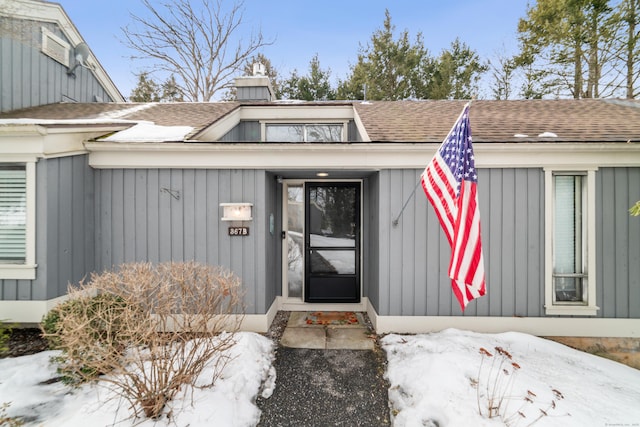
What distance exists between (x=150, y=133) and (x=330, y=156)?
2949 millimetres

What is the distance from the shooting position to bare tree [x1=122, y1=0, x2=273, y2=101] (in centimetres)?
1202

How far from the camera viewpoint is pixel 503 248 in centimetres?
395

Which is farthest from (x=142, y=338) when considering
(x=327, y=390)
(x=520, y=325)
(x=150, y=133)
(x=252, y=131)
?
(x=252, y=131)

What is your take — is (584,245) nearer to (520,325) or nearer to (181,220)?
(520,325)

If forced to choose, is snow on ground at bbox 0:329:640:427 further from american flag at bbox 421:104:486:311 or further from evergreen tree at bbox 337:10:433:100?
evergreen tree at bbox 337:10:433:100

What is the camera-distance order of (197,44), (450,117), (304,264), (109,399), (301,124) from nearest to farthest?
(109,399) < (304,264) < (450,117) < (301,124) < (197,44)

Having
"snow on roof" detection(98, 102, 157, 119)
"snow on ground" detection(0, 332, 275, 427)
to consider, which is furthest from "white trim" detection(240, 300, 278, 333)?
"snow on roof" detection(98, 102, 157, 119)

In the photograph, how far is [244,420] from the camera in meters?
2.45

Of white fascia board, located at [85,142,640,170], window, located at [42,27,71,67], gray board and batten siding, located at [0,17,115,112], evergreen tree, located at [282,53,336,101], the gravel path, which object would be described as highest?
evergreen tree, located at [282,53,336,101]

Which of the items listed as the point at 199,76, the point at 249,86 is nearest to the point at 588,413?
the point at 249,86

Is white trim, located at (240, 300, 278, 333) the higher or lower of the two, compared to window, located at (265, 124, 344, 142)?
lower

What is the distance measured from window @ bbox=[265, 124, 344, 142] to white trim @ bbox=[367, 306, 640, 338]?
14.0 feet

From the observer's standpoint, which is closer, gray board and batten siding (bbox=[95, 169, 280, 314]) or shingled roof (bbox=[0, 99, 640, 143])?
gray board and batten siding (bbox=[95, 169, 280, 314])

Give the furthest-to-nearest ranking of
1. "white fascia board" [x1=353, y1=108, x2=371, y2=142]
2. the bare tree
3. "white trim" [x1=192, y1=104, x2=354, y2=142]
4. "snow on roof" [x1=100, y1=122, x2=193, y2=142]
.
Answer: the bare tree, "white trim" [x1=192, y1=104, x2=354, y2=142], "white fascia board" [x1=353, y1=108, x2=371, y2=142], "snow on roof" [x1=100, y1=122, x2=193, y2=142]
